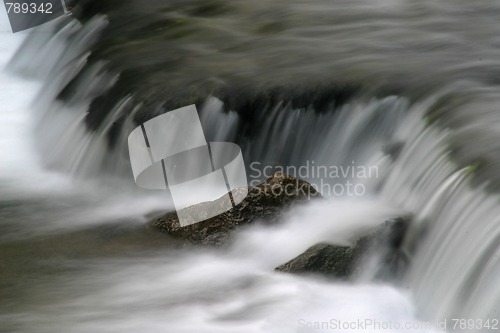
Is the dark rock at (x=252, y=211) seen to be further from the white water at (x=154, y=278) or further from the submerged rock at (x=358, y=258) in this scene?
the submerged rock at (x=358, y=258)

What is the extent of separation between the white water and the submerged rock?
0.07 meters

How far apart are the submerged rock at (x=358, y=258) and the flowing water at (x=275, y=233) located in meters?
0.06

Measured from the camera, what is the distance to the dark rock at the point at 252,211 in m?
6.87

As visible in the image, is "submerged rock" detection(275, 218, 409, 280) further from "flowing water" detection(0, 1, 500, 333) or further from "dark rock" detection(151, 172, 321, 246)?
"dark rock" detection(151, 172, 321, 246)

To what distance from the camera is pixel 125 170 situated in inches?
319

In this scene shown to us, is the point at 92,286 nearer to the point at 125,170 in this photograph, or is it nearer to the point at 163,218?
the point at 163,218

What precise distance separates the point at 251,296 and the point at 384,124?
5.99ft

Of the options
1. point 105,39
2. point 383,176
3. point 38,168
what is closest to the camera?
point 383,176

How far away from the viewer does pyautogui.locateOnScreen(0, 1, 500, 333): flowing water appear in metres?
6.00

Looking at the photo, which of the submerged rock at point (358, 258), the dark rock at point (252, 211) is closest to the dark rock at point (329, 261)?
the submerged rock at point (358, 258)

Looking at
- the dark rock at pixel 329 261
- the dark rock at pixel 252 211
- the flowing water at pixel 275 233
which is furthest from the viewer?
the dark rock at pixel 252 211

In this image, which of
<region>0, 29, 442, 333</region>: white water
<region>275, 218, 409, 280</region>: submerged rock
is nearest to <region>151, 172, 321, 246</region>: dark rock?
<region>0, 29, 442, 333</region>: white water

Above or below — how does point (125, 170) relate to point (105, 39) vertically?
below

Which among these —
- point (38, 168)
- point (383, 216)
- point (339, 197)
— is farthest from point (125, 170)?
point (383, 216)
